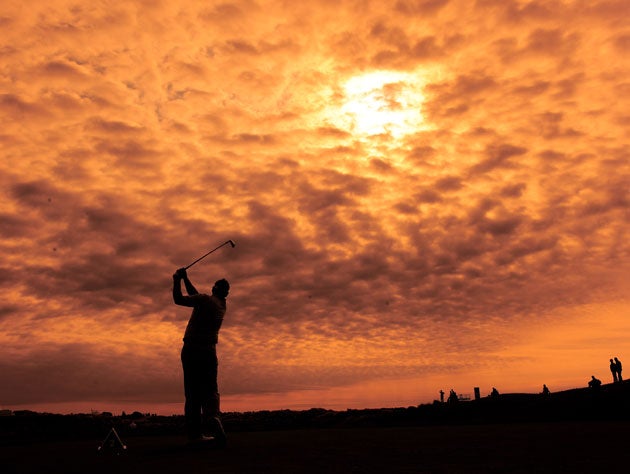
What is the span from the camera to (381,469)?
559 centimetres

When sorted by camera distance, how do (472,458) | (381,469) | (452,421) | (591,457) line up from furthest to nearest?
(452,421) → (472,458) → (591,457) → (381,469)

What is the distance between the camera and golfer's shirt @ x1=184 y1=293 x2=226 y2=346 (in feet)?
28.6

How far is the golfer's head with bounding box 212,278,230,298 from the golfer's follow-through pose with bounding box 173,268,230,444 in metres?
0.25

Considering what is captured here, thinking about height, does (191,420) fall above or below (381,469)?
above

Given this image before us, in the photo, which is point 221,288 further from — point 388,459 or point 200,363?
point 388,459

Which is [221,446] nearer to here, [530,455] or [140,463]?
[140,463]

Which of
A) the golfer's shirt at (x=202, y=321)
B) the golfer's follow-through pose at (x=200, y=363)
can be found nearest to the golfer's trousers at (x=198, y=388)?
the golfer's follow-through pose at (x=200, y=363)

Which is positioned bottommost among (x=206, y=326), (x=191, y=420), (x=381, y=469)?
(x=381, y=469)

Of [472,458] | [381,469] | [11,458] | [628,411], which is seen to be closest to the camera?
[381,469]

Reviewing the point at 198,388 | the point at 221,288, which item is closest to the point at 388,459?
the point at 198,388

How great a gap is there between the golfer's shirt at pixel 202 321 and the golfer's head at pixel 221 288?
0.32m

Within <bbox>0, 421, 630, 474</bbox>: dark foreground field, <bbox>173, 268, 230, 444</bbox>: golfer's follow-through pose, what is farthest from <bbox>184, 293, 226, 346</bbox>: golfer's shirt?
<bbox>0, 421, 630, 474</bbox>: dark foreground field

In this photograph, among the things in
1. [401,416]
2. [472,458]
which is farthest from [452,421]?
[472,458]

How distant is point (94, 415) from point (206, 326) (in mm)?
14190
